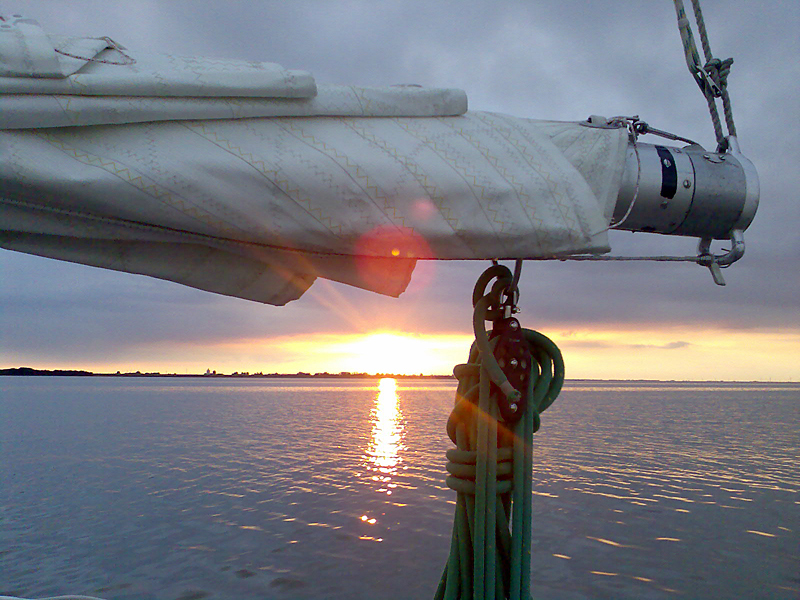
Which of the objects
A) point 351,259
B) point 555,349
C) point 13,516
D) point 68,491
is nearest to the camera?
point 351,259

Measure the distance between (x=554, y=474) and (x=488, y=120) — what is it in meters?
15.2

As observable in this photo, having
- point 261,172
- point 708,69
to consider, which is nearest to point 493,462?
point 261,172

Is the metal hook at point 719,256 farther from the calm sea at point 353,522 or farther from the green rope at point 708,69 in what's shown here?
the calm sea at point 353,522

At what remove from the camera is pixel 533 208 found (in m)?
1.52

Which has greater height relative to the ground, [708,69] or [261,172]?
[708,69]

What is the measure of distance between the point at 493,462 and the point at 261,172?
1125mm

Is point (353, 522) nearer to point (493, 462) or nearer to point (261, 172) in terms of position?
point (493, 462)

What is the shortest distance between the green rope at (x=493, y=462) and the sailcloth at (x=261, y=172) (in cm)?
33

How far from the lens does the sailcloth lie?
1307 millimetres

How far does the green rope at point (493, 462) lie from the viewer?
1640 millimetres

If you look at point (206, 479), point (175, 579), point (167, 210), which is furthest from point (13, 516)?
point (167, 210)

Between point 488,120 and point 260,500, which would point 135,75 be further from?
point 260,500

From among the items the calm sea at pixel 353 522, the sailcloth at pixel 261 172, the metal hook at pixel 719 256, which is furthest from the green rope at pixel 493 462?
the calm sea at pixel 353 522

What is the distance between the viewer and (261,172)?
1.40 m
